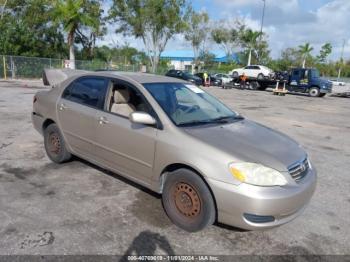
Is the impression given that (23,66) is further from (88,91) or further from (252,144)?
(252,144)

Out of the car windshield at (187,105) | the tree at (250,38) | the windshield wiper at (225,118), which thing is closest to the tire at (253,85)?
the tree at (250,38)

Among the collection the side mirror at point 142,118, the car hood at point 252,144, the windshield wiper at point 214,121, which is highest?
the side mirror at point 142,118

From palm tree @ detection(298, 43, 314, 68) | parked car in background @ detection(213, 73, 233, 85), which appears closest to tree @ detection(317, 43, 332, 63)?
palm tree @ detection(298, 43, 314, 68)

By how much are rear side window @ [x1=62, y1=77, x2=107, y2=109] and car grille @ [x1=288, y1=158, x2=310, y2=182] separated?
8.15 feet

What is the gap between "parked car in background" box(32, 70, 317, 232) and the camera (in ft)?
10.1

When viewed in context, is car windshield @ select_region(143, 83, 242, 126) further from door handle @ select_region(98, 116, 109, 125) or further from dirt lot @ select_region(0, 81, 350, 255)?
dirt lot @ select_region(0, 81, 350, 255)

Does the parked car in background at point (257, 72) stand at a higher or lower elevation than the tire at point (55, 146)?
higher

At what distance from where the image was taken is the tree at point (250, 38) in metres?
50.3

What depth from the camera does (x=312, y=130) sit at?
9.84 m

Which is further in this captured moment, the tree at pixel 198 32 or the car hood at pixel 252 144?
the tree at pixel 198 32

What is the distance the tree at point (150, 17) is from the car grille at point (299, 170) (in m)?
32.9

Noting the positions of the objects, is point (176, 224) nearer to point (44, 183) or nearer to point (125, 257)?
point (125, 257)

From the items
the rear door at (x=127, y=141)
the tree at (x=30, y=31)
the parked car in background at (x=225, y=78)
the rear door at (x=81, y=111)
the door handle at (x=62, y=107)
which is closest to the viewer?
the rear door at (x=127, y=141)

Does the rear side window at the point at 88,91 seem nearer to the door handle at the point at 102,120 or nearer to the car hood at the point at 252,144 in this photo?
the door handle at the point at 102,120
